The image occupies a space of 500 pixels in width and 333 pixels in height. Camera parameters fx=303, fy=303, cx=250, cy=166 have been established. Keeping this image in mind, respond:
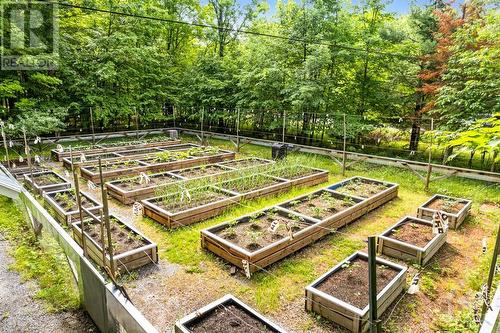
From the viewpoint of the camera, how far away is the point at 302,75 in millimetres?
11000

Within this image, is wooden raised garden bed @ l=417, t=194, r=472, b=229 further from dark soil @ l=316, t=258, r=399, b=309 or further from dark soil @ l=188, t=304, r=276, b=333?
dark soil @ l=188, t=304, r=276, b=333

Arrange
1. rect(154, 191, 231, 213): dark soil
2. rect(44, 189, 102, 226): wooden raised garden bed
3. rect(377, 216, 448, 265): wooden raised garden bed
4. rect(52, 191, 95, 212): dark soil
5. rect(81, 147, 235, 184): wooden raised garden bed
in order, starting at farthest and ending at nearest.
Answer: rect(81, 147, 235, 184): wooden raised garden bed
rect(154, 191, 231, 213): dark soil
rect(52, 191, 95, 212): dark soil
rect(44, 189, 102, 226): wooden raised garden bed
rect(377, 216, 448, 265): wooden raised garden bed

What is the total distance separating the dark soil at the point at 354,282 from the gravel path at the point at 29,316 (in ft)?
8.81

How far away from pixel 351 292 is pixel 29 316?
3697mm

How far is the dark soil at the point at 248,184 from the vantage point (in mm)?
7000

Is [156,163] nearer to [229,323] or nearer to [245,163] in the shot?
[245,163]

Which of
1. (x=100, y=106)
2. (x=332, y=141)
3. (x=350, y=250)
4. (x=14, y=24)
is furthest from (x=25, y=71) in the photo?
(x=350, y=250)

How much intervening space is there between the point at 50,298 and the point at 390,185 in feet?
23.0

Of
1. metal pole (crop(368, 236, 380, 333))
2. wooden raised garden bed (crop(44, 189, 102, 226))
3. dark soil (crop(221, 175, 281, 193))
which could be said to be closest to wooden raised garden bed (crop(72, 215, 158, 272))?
wooden raised garden bed (crop(44, 189, 102, 226))

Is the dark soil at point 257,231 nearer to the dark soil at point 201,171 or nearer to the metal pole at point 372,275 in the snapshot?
the metal pole at point 372,275

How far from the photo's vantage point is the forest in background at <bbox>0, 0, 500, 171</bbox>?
8500mm

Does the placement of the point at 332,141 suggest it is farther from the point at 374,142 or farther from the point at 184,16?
the point at 184,16

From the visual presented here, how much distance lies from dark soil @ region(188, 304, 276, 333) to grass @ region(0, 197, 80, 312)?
5.66ft

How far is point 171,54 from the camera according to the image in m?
18.0
